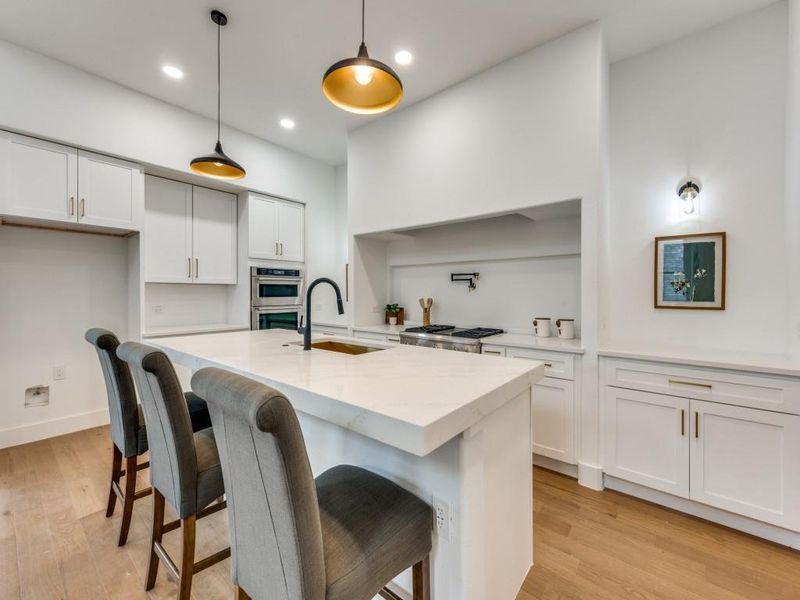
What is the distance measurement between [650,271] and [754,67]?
142 cm

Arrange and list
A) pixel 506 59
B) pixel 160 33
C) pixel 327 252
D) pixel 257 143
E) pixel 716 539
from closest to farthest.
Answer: pixel 716 539 < pixel 160 33 < pixel 506 59 < pixel 257 143 < pixel 327 252

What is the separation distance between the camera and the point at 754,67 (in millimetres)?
2295

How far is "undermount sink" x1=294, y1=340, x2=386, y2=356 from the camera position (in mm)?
2121

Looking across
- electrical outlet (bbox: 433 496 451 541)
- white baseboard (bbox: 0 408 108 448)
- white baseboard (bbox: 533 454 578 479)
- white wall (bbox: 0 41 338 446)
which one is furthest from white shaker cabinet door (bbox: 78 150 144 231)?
white baseboard (bbox: 533 454 578 479)

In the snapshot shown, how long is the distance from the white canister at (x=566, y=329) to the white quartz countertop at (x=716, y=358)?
35 centimetres

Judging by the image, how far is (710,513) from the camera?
203cm

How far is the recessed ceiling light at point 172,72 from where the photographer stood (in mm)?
2891

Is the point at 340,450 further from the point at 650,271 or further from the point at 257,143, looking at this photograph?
the point at 257,143

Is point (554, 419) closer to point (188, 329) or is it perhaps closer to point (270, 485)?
point (270, 485)

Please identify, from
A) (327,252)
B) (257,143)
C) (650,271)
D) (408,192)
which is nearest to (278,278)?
(327,252)

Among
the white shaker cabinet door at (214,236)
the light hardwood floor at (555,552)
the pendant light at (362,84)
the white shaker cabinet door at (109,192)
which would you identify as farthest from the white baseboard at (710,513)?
the white shaker cabinet door at (109,192)

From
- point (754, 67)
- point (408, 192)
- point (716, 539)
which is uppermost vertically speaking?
point (754, 67)

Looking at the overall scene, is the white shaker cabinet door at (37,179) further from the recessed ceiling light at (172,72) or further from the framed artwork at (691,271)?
the framed artwork at (691,271)

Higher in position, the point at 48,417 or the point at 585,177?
the point at 585,177
